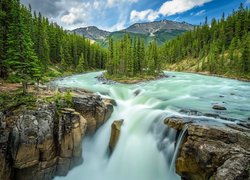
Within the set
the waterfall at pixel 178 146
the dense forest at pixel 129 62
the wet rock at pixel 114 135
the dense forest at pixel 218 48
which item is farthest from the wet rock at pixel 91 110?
the dense forest at pixel 218 48

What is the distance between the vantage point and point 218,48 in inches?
3885

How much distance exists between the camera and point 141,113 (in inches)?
968

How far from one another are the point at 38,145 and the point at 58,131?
200 centimetres

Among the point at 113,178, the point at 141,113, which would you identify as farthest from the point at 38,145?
the point at 141,113

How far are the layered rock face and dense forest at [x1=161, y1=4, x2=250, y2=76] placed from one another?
208 ft

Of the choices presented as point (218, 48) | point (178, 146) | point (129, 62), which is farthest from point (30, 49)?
point (218, 48)

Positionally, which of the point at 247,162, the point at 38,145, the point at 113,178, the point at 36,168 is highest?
the point at 247,162

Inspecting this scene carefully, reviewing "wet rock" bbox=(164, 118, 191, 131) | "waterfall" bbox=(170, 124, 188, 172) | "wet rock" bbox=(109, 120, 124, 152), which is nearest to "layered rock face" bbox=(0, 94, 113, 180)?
"wet rock" bbox=(109, 120, 124, 152)

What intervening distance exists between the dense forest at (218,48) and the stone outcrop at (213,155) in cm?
5935

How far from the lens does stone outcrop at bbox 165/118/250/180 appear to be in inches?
472

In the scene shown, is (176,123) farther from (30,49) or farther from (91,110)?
(30,49)

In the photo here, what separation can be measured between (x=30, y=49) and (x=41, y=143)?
10082 mm

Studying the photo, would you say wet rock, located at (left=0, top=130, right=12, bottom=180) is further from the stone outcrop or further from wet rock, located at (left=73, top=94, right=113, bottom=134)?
the stone outcrop

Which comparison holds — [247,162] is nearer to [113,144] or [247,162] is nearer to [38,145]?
[113,144]
